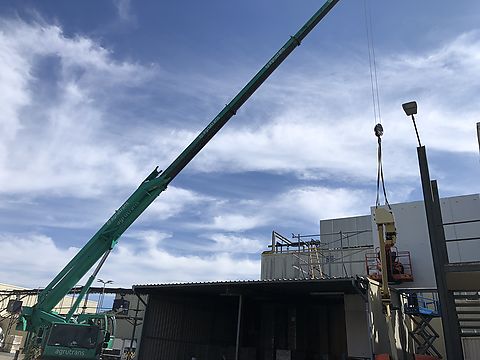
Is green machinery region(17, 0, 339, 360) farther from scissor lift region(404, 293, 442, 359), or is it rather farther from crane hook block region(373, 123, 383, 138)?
scissor lift region(404, 293, 442, 359)

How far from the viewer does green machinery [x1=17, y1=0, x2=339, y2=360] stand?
15.3m

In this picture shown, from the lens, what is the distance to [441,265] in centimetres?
966

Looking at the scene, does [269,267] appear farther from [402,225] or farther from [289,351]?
[402,225]

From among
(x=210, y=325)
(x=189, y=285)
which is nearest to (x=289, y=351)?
(x=210, y=325)

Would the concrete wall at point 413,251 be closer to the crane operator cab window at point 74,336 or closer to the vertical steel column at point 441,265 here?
the crane operator cab window at point 74,336

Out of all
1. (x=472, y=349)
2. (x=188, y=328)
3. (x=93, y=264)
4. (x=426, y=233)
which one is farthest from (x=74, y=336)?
(x=426, y=233)

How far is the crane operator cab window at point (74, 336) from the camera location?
599 inches

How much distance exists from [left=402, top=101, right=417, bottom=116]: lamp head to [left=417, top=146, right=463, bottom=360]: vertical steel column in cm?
141

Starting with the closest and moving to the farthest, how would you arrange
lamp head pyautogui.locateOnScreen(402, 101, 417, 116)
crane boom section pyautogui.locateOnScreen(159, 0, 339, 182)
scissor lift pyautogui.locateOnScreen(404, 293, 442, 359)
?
lamp head pyautogui.locateOnScreen(402, 101, 417, 116) → crane boom section pyautogui.locateOnScreen(159, 0, 339, 182) → scissor lift pyautogui.locateOnScreen(404, 293, 442, 359)

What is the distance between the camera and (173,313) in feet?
73.6

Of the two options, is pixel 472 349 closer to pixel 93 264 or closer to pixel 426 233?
pixel 426 233

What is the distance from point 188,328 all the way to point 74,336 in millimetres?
9094

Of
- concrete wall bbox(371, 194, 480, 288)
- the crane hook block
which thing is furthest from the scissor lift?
the crane hook block

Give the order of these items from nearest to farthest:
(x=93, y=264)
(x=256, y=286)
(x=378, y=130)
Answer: (x=378, y=130)
(x=93, y=264)
(x=256, y=286)
